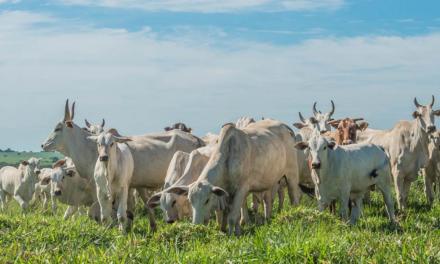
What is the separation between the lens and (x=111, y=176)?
1510 centimetres

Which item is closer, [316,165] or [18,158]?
[316,165]

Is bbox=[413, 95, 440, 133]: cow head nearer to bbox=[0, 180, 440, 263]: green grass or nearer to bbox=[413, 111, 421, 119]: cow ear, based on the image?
bbox=[413, 111, 421, 119]: cow ear

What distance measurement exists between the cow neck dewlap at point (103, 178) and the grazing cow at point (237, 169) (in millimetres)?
2961

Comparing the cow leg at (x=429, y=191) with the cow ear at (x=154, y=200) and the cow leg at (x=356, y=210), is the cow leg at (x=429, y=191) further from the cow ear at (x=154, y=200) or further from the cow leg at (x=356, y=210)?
the cow ear at (x=154, y=200)

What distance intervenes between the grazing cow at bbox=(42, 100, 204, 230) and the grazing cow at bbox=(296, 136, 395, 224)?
470 cm

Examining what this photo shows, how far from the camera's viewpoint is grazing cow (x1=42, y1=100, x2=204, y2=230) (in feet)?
55.5

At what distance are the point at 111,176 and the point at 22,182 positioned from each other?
10913mm

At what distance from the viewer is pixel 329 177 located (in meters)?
13.3

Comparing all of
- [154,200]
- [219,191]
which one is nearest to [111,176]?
[154,200]

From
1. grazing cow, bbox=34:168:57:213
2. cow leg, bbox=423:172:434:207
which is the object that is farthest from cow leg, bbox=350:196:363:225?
grazing cow, bbox=34:168:57:213

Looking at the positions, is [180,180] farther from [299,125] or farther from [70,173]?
[299,125]

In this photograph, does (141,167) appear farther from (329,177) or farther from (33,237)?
(33,237)

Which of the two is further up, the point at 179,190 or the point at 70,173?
the point at 179,190

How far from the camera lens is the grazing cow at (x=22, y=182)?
24.9 m
